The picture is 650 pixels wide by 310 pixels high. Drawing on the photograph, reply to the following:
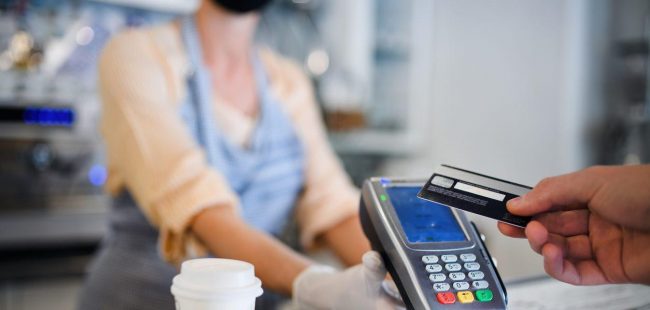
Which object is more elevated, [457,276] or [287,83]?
[287,83]

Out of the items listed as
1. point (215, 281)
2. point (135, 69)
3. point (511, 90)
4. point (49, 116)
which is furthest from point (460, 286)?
point (511, 90)

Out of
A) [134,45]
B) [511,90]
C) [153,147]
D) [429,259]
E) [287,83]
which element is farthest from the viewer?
[511,90]

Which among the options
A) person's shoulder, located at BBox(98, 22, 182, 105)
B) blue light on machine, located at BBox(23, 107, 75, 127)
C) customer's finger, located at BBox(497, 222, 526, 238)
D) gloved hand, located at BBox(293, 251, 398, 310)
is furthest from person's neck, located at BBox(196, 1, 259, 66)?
blue light on machine, located at BBox(23, 107, 75, 127)

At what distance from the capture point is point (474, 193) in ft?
1.83

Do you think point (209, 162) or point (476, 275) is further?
point (209, 162)

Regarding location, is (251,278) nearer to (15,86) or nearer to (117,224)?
(117,224)

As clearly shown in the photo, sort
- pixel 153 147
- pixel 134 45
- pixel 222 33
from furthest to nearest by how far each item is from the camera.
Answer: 1. pixel 222 33
2. pixel 134 45
3. pixel 153 147

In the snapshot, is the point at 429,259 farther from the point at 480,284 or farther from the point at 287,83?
the point at 287,83

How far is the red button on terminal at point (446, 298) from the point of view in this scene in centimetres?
56

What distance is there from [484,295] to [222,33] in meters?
0.84

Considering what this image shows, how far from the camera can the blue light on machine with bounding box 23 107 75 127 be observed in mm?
2033

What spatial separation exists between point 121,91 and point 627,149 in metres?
2.16

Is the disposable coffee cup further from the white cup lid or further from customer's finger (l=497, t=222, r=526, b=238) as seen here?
customer's finger (l=497, t=222, r=526, b=238)

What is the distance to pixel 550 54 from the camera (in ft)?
8.78
